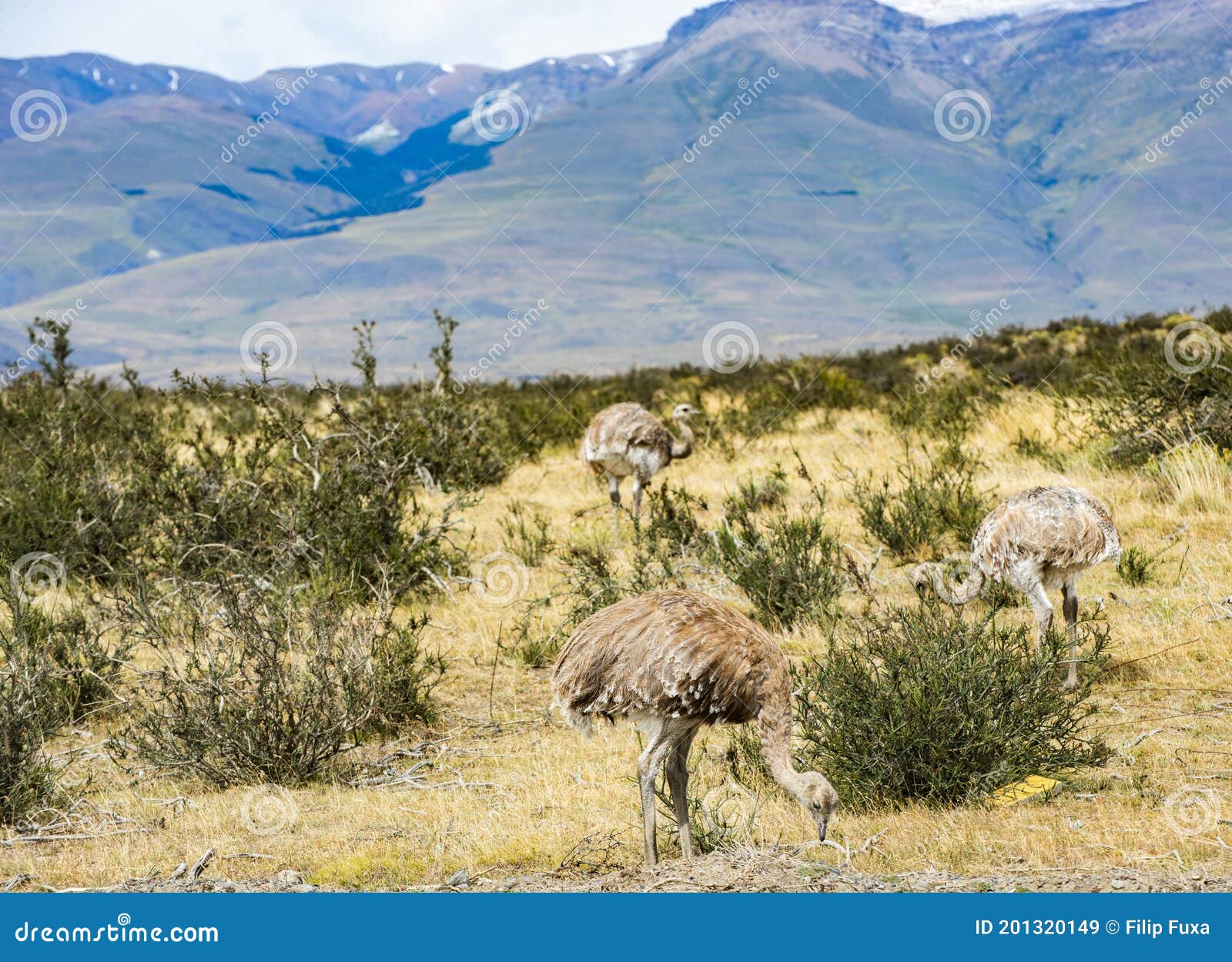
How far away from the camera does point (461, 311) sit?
541 ft

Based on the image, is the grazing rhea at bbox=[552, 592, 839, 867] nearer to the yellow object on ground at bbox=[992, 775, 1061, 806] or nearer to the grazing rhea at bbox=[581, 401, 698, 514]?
the yellow object on ground at bbox=[992, 775, 1061, 806]

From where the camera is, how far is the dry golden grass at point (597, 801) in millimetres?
5570

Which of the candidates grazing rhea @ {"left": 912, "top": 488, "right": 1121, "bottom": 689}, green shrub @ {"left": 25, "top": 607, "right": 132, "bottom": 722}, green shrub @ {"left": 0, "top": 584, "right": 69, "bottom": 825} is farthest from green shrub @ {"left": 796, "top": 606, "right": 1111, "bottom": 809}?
green shrub @ {"left": 25, "top": 607, "right": 132, "bottom": 722}

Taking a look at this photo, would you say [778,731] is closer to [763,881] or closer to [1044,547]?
[763,881]

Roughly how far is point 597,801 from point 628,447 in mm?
6935

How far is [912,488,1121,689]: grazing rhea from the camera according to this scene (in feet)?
24.9

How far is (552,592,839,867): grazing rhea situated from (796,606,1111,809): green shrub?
721mm

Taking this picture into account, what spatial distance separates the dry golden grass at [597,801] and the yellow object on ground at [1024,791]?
0.08 meters

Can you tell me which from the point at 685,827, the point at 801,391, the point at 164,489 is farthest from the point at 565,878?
the point at 801,391

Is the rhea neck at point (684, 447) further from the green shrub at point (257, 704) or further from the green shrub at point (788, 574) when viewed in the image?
the green shrub at point (257, 704)

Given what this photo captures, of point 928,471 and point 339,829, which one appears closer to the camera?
point 339,829

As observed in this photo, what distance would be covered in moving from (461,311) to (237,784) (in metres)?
160

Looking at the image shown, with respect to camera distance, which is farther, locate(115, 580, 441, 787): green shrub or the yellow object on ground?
locate(115, 580, 441, 787): green shrub

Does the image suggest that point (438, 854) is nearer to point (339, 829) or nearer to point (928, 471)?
point (339, 829)
